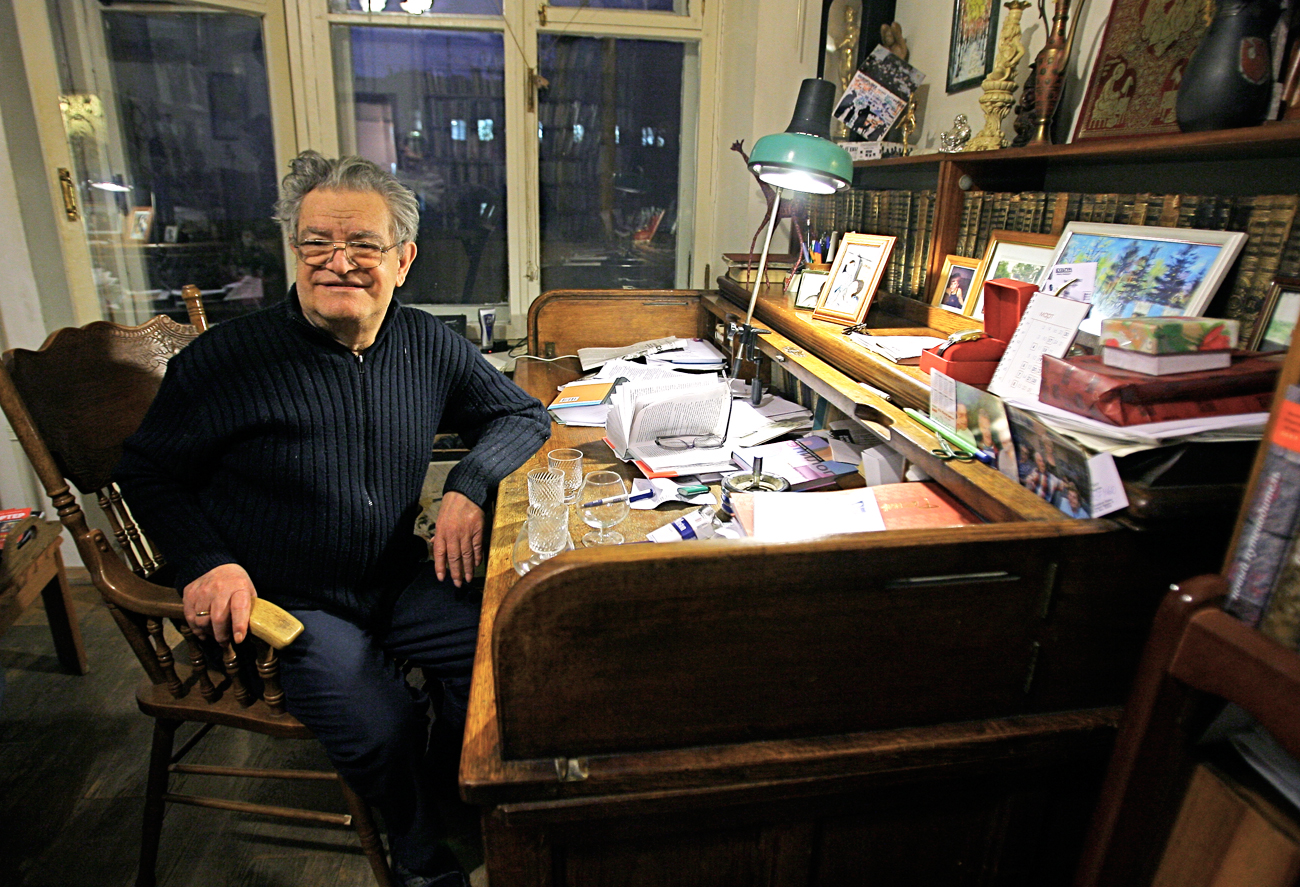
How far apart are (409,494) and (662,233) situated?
215 cm

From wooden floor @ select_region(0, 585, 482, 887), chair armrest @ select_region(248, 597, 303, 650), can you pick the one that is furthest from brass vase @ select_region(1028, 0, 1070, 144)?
wooden floor @ select_region(0, 585, 482, 887)

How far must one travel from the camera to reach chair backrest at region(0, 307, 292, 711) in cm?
130

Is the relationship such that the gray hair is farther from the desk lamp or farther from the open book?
the desk lamp

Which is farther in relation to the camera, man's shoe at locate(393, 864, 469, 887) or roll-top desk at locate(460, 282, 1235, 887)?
man's shoe at locate(393, 864, 469, 887)

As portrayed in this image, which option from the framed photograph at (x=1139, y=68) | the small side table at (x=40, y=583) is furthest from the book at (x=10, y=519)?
the framed photograph at (x=1139, y=68)

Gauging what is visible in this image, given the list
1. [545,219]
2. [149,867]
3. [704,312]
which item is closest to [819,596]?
[149,867]

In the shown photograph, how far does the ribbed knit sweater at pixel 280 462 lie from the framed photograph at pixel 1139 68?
1434 millimetres

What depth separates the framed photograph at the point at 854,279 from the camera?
177 centimetres

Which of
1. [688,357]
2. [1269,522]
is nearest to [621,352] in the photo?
[688,357]

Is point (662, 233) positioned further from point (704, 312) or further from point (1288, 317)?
point (1288, 317)

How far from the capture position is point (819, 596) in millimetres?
792

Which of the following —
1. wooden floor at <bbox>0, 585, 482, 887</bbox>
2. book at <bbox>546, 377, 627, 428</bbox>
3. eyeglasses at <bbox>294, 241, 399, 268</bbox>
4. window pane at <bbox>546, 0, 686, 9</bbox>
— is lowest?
wooden floor at <bbox>0, 585, 482, 887</bbox>

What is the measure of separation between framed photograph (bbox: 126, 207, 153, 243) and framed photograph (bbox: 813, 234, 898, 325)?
2.53 meters

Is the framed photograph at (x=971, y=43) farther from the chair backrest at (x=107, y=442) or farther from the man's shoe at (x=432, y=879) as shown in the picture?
the man's shoe at (x=432, y=879)
